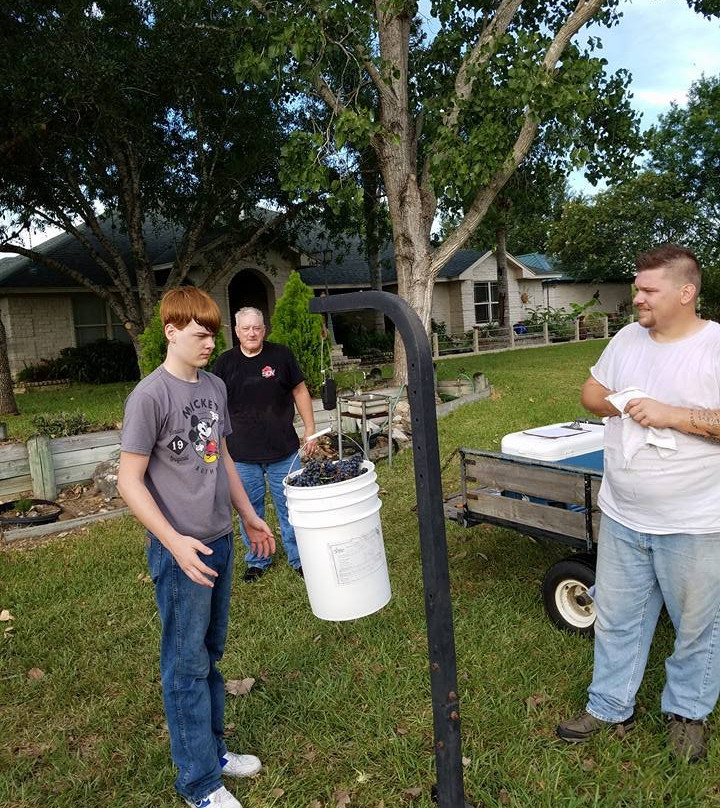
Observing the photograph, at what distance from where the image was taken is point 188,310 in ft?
7.97

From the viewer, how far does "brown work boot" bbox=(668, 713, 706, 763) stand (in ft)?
9.09

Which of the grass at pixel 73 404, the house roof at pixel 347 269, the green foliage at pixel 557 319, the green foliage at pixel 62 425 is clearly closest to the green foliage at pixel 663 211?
the green foliage at pixel 557 319

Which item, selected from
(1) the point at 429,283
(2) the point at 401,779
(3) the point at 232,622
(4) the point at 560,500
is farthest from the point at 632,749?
(1) the point at 429,283

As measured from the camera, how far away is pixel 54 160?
47.0ft

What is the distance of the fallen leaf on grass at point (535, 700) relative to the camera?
325 centimetres

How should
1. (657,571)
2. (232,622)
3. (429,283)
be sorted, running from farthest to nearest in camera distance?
(429,283) < (232,622) < (657,571)

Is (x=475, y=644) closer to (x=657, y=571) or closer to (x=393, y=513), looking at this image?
(x=657, y=571)

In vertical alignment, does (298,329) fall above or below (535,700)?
above

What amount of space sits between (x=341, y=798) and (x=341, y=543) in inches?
42.5

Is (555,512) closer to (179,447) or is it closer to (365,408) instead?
(179,447)

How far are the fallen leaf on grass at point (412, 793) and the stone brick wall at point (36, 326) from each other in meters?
17.9

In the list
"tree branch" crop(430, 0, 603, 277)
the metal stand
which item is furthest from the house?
the metal stand

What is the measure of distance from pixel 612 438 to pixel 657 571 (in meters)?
0.59

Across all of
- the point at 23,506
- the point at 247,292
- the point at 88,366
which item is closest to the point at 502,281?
the point at 247,292
